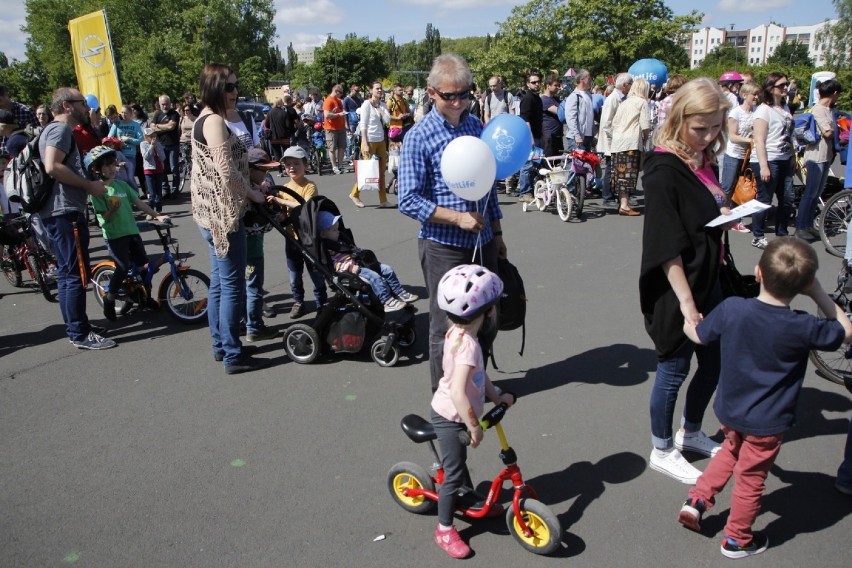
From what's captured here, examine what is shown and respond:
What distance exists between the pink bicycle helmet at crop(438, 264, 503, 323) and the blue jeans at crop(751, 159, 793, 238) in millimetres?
6250

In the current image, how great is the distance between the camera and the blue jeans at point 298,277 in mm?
5796

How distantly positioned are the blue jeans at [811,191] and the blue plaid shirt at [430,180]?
19.5ft

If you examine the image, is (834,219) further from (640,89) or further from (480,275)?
(480,275)

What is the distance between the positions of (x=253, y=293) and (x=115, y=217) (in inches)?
58.4

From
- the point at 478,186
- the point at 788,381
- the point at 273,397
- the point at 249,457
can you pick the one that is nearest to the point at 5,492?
the point at 249,457

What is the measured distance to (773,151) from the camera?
7617mm

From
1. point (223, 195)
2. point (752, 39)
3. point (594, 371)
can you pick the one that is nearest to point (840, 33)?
point (594, 371)

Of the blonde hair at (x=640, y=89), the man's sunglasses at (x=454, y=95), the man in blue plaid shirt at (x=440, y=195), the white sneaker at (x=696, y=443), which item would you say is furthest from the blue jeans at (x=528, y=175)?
the white sneaker at (x=696, y=443)

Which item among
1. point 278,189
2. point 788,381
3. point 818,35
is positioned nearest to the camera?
point 788,381

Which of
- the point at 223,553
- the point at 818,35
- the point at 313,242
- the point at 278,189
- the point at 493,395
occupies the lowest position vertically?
the point at 223,553

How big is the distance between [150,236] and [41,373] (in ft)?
17.7

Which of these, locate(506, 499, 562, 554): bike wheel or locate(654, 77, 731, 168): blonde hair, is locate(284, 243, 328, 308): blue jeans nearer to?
locate(506, 499, 562, 554): bike wheel

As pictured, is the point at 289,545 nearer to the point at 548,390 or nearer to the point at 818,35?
the point at 548,390

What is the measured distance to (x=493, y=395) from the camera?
115 inches
